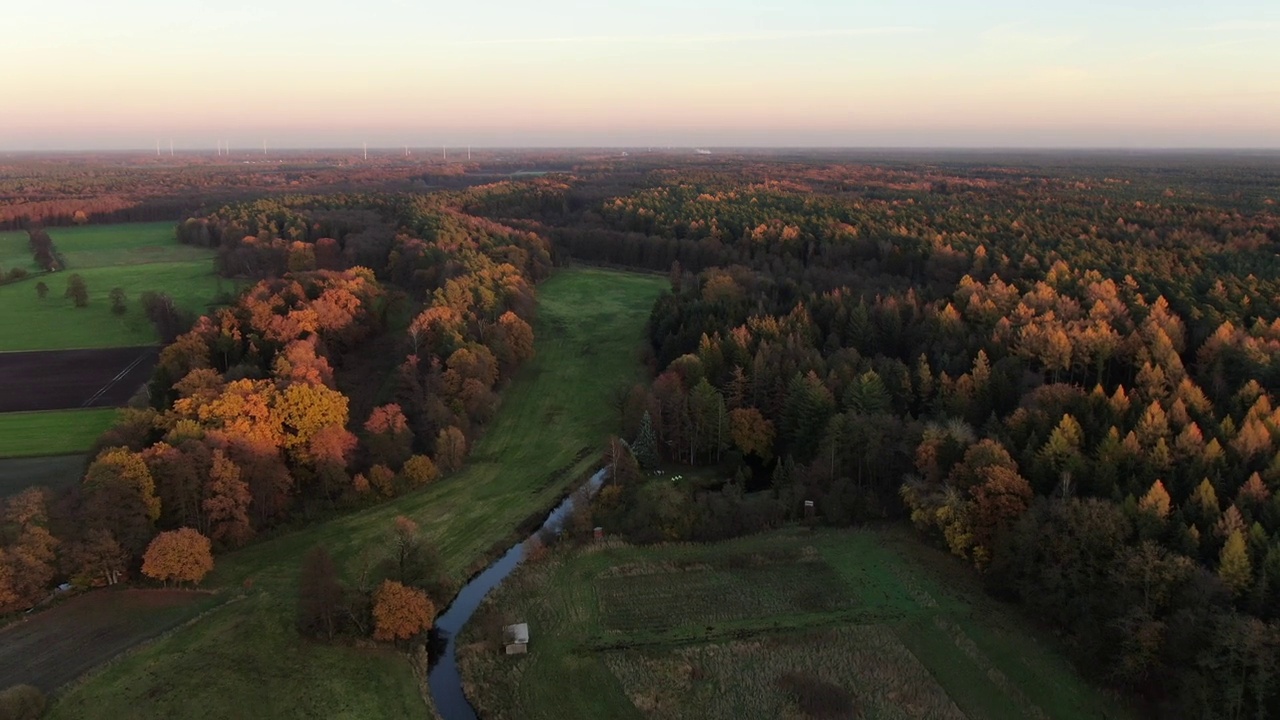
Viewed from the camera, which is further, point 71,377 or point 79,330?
point 79,330

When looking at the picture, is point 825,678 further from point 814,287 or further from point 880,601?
point 814,287

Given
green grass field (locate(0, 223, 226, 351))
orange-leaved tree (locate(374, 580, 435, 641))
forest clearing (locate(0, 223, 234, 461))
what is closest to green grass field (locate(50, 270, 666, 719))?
orange-leaved tree (locate(374, 580, 435, 641))

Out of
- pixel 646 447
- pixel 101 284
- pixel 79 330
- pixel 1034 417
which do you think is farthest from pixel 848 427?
pixel 101 284

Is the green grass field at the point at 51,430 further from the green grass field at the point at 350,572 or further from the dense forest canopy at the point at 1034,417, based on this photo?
the dense forest canopy at the point at 1034,417

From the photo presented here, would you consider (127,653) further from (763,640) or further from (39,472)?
(763,640)

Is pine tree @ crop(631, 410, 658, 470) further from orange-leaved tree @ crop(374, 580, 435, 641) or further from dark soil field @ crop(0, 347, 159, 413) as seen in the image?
dark soil field @ crop(0, 347, 159, 413)

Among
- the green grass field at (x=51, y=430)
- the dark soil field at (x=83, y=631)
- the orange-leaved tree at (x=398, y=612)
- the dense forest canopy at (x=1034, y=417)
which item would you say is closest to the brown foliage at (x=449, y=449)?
the dense forest canopy at (x=1034, y=417)
